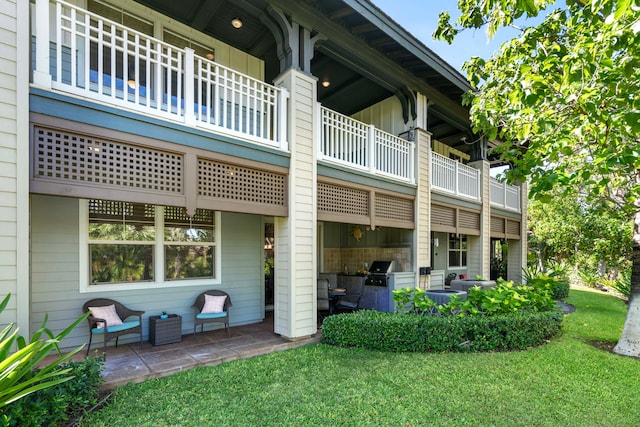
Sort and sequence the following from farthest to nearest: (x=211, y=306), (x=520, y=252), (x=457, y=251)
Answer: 1. (x=520, y=252)
2. (x=457, y=251)
3. (x=211, y=306)

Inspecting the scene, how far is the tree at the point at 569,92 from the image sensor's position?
3.66m

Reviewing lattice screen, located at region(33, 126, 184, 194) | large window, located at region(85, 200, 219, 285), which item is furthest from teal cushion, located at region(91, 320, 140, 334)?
lattice screen, located at region(33, 126, 184, 194)

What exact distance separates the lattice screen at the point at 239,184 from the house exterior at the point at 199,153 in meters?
0.02

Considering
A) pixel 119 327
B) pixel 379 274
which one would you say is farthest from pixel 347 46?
pixel 119 327

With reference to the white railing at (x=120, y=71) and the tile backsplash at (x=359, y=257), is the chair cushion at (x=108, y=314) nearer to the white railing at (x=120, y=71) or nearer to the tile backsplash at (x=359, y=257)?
the white railing at (x=120, y=71)

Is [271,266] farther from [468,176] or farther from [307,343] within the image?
[468,176]

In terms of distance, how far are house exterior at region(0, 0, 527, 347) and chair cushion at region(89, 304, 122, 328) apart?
297mm

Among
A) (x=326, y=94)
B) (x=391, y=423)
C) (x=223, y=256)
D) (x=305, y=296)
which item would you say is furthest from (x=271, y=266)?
(x=391, y=423)

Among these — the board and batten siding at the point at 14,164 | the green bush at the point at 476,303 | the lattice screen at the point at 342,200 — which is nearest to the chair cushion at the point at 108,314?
the board and batten siding at the point at 14,164

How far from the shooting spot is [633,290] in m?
5.66

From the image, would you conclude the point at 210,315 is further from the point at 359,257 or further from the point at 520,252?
the point at 520,252

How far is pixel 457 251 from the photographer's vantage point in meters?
12.8

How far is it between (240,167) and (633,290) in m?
6.97

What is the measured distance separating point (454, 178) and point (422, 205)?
2.14m
